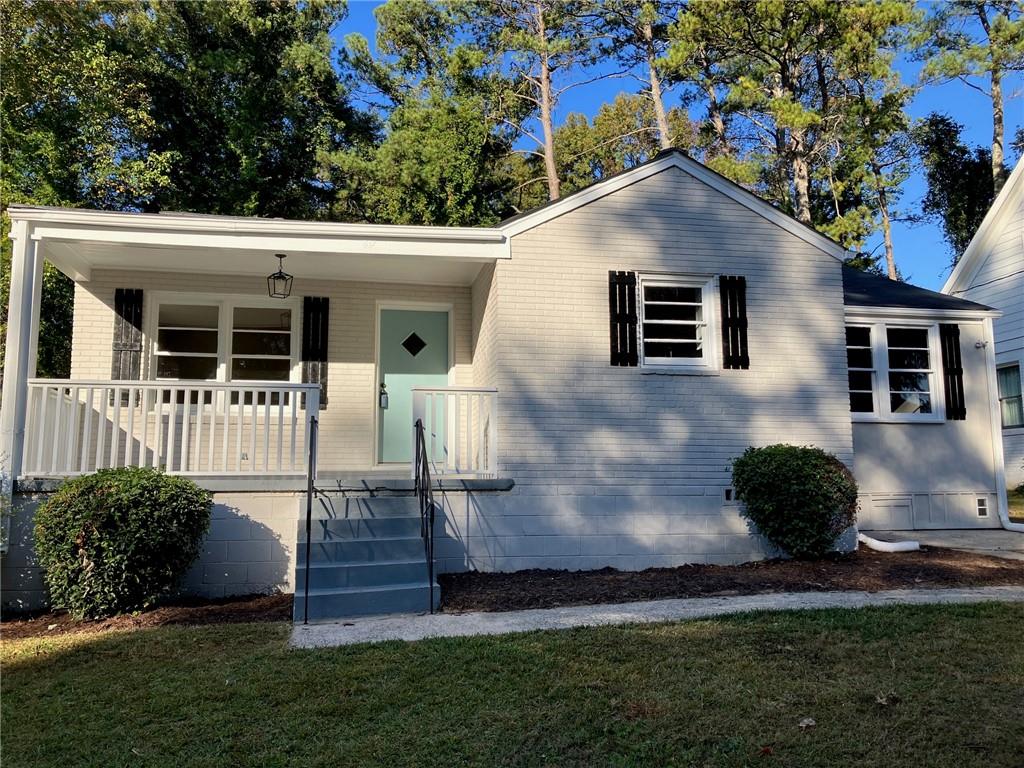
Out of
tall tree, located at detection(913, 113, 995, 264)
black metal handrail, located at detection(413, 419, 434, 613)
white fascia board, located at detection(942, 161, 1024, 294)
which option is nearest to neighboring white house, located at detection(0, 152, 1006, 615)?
black metal handrail, located at detection(413, 419, 434, 613)

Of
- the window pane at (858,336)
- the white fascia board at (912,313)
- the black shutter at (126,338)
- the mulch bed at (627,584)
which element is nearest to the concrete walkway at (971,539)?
the mulch bed at (627,584)

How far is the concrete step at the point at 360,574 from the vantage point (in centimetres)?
612

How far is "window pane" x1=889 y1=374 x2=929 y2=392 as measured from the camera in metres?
10.4

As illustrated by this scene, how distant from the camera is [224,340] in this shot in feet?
30.3

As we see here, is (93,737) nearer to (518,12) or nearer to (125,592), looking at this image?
(125,592)

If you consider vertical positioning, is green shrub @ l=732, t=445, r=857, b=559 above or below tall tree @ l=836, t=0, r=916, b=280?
below

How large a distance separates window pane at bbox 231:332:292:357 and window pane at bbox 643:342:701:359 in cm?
447

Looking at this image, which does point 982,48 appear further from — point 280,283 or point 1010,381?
point 280,283

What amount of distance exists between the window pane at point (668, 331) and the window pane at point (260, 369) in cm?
445

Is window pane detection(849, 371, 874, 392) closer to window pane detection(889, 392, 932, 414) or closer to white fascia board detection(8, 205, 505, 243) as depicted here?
window pane detection(889, 392, 932, 414)

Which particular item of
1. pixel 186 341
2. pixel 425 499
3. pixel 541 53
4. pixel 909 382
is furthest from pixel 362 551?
pixel 541 53

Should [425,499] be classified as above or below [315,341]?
below

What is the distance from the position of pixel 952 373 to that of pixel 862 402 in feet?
4.56

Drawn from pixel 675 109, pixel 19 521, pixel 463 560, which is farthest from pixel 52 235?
pixel 675 109
